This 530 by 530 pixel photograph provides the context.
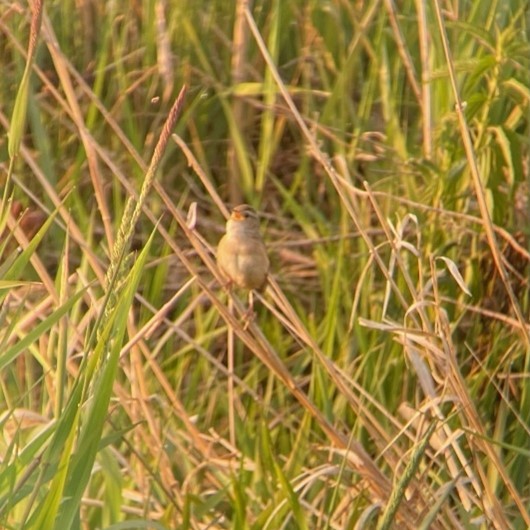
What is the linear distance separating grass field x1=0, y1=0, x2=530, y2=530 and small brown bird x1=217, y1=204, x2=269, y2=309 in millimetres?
70

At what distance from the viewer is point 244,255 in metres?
3.62

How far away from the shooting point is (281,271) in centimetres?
431

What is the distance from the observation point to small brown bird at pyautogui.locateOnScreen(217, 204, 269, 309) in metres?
3.61

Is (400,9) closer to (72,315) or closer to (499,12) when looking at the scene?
(499,12)

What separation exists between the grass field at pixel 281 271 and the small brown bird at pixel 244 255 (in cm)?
7

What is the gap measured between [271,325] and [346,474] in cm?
95

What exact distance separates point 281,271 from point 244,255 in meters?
0.71

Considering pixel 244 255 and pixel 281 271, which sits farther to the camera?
pixel 281 271

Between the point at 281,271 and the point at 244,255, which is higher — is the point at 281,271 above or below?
below

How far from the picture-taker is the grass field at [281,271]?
8.44 ft

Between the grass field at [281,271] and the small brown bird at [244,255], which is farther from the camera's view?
the small brown bird at [244,255]

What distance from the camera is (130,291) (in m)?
1.92

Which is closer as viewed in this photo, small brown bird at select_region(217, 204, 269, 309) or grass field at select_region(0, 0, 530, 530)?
grass field at select_region(0, 0, 530, 530)

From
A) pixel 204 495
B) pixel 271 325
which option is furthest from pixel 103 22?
pixel 204 495
